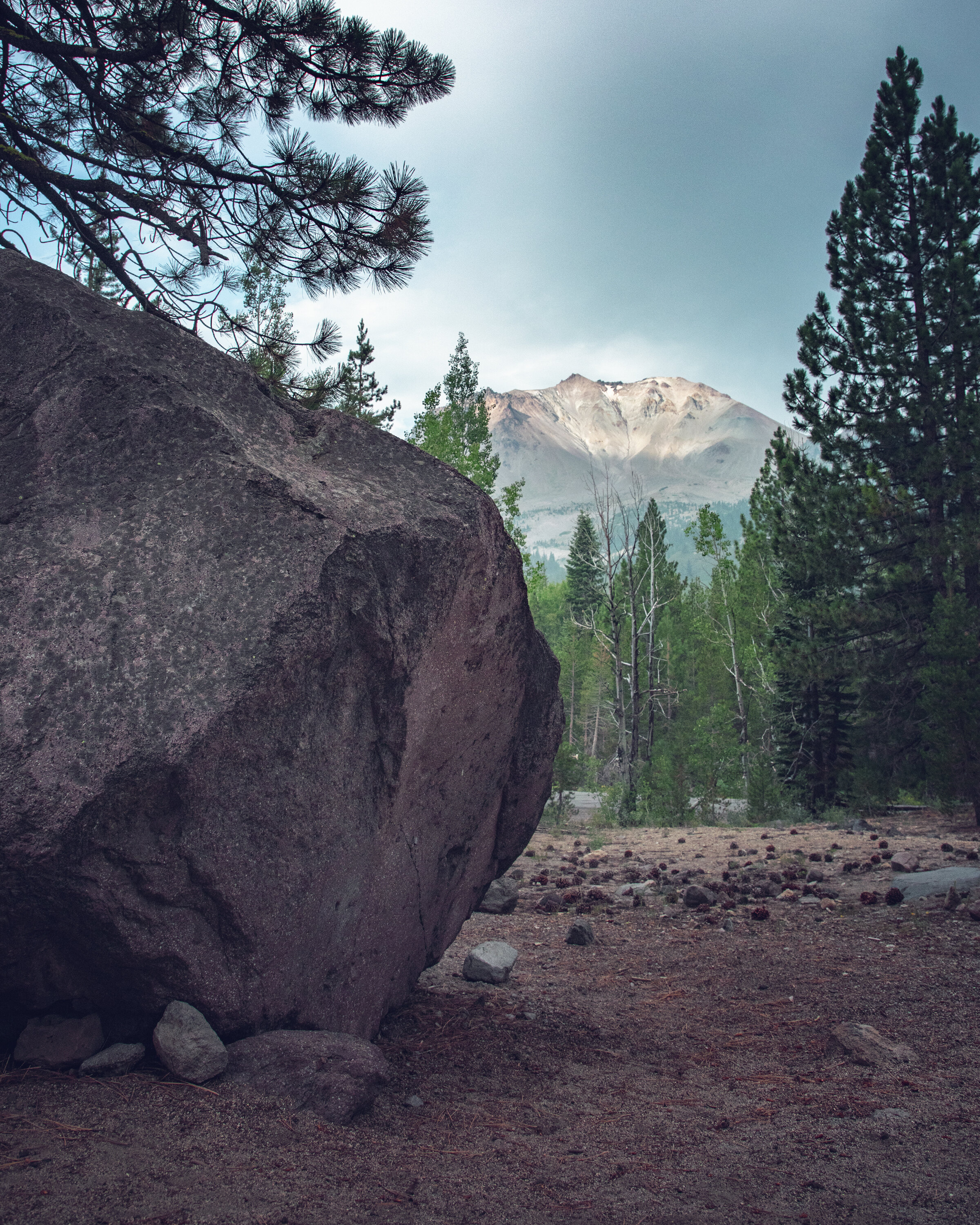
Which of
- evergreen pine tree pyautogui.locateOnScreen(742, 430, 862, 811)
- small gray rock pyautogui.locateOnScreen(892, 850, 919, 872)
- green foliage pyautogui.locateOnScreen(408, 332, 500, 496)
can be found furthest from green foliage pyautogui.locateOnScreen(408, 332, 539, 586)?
small gray rock pyautogui.locateOnScreen(892, 850, 919, 872)

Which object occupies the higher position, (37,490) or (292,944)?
(37,490)

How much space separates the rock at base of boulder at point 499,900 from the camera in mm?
6945

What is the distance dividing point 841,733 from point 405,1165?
16643mm

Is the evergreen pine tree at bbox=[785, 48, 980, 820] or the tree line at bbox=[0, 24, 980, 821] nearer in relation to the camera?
the tree line at bbox=[0, 24, 980, 821]

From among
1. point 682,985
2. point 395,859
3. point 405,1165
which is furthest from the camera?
point 682,985

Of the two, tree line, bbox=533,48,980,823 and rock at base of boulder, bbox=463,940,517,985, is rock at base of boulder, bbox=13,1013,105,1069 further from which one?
tree line, bbox=533,48,980,823

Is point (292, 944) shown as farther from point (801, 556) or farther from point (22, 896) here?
point (801, 556)

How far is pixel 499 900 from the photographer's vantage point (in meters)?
7.01

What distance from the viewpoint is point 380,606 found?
3.11 m

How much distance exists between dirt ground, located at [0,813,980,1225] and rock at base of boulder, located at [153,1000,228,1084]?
64 mm

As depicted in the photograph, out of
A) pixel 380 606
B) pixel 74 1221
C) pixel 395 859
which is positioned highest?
pixel 380 606

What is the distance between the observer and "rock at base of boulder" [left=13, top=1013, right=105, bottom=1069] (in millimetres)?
2637

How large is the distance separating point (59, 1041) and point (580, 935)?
3.97 metres

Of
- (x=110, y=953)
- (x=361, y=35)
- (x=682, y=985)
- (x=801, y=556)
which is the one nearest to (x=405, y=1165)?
(x=110, y=953)
